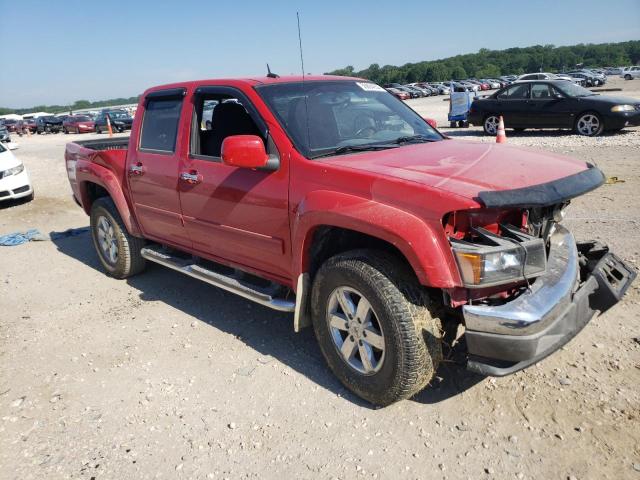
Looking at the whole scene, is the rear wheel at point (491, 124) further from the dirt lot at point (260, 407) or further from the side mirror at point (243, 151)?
the side mirror at point (243, 151)

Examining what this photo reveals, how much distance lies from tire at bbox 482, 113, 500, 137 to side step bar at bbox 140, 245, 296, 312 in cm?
1244

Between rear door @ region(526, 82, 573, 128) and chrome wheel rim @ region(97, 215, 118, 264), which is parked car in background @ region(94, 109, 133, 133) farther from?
chrome wheel rim @ region(97, 215, 118, 264)

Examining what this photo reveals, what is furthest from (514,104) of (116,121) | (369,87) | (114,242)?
(116,121)

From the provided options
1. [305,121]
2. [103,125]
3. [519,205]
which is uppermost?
[305,121]

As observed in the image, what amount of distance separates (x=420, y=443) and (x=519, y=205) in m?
1.37

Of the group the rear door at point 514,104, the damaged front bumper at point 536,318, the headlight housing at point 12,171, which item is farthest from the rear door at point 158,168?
the rear door at point 514,104

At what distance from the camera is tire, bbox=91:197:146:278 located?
211 inches

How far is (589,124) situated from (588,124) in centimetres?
3

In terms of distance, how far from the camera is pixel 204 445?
2881mm

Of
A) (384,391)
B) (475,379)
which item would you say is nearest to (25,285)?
(384,391)

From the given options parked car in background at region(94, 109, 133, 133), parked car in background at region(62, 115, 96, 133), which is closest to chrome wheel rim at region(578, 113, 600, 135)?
parked car in background at region(94, 109, 133, 133)

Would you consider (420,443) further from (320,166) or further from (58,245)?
(58,245)

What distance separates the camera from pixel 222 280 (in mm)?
3936

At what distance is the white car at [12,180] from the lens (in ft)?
32.5
